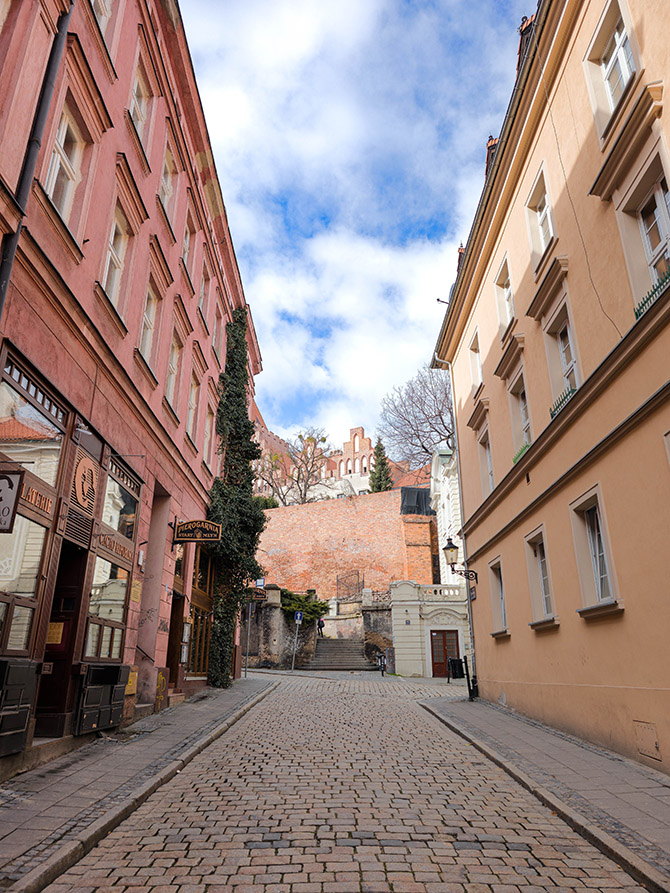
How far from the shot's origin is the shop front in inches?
252

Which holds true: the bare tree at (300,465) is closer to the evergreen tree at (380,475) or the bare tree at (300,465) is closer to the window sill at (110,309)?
the evergreen tree at (380,475)

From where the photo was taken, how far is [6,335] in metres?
6.34

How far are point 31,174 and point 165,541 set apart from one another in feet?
25.7

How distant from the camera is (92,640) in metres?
8.81

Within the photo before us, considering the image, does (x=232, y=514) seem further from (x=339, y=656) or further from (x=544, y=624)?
(x=339, y=656)

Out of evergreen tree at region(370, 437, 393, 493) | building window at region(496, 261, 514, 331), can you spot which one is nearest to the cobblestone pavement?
building window at region(496, 261, 514, 331)

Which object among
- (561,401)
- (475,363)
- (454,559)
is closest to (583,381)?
(561,401)

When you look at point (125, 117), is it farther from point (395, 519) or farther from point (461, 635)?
point (395, 519)

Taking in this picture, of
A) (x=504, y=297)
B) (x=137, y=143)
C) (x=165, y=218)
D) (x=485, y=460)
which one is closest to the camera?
(x=137, y=143)

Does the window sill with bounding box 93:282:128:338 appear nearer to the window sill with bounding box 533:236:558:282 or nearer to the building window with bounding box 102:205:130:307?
the building window with bounding box 102:205:130:307

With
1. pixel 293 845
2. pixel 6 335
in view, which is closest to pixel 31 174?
pixel 6 335

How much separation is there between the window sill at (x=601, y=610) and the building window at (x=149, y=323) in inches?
342

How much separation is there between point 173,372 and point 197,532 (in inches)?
147

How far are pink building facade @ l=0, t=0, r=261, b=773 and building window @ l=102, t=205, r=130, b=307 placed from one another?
4cm
